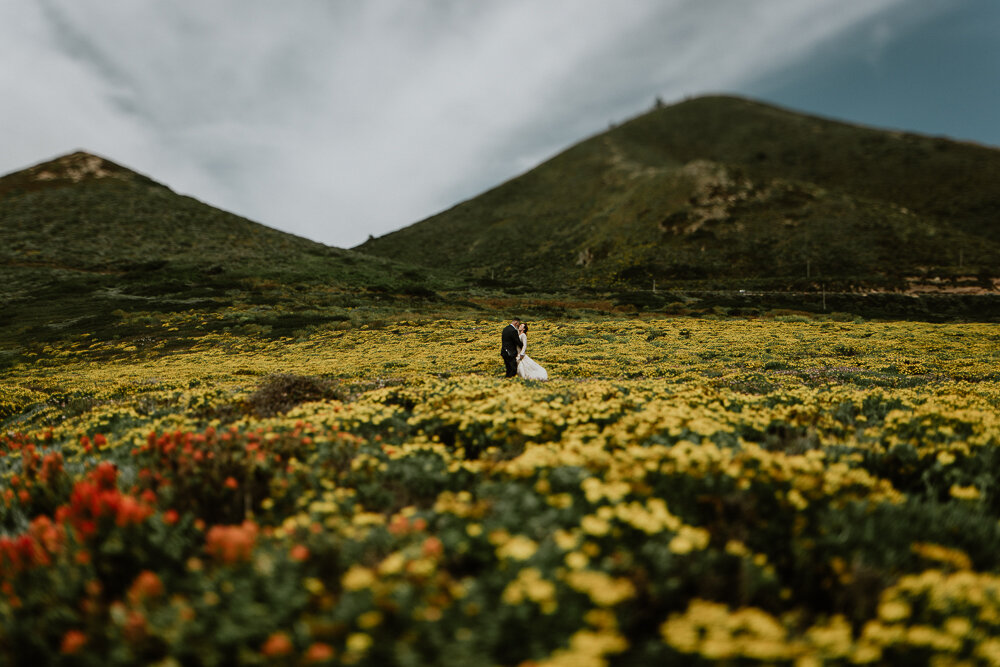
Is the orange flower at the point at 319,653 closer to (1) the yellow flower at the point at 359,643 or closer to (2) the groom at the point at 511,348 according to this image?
(1) the yellow flower at the point at 359,643

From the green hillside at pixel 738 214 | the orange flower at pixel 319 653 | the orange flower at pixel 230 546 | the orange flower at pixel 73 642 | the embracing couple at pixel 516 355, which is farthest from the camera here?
the green hillside at pixel 738 214

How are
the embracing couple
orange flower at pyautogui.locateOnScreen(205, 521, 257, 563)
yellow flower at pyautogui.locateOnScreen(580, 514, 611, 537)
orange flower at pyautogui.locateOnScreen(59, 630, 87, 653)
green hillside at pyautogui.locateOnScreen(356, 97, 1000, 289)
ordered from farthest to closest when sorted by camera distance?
green hillside at pyautogui.locateOnScreen(356, 97, 1000, 289) → the embracing couple → yellow flower at pyautogui.locateOnScreen(580, 514, 611, 537) → orange flower at pyautogui.locateOnScreen(205, 521, 257, 563) → orange flower at pyautogui.locateOnScreen(59, 630, 87, 653)

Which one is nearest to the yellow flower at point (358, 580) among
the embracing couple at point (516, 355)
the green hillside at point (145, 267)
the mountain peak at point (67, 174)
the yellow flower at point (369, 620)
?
the yellow flower at point (369, 620)

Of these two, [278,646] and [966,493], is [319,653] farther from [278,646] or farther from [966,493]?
[966,493]

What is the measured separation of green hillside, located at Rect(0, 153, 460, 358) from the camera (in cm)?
3666

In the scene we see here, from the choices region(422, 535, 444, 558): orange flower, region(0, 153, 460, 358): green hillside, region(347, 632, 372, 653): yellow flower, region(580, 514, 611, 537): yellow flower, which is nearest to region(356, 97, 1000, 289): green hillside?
region(0, 153, 460, 358): green hillside

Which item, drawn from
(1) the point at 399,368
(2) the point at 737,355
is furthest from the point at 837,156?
(1) the point at 399,368

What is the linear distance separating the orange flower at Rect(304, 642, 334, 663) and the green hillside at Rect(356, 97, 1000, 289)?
68.1m

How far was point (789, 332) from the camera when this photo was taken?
27.3m

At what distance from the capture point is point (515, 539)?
106 inches

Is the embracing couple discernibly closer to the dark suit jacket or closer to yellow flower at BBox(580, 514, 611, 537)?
the dark suit jacket

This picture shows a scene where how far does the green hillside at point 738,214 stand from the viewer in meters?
69.8

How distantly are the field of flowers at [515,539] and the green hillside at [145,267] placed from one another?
29317 mm

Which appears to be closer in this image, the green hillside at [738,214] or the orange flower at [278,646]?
the orange flower at [278,646]
